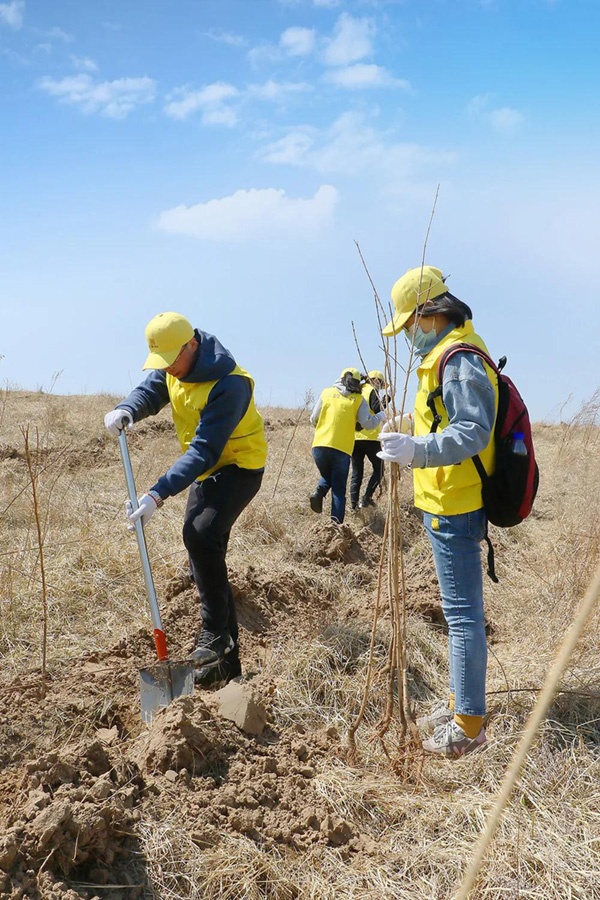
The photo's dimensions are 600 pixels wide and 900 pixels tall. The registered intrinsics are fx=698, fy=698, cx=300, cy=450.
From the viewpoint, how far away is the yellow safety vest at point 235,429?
3.54 meters

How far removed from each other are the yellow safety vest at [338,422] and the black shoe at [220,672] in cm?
325

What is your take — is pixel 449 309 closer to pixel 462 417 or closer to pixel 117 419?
pixel 462 417

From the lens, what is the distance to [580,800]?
261 centimetres

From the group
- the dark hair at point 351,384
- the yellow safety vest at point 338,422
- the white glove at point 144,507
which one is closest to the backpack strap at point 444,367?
the white glove at point 144,507

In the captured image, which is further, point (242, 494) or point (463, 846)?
point (242, 494)

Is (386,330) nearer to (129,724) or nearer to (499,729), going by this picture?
(499,729)

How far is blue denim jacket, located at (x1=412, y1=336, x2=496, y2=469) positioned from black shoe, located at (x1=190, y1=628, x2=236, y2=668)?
159 cm

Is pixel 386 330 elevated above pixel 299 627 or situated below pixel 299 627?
above

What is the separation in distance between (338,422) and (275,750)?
4.03 metres

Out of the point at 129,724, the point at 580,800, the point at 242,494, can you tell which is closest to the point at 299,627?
the point at 242,494

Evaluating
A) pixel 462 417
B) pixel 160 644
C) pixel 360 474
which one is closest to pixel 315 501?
pixel 360 474

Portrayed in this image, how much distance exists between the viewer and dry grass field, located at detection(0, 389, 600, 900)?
88.6 inches

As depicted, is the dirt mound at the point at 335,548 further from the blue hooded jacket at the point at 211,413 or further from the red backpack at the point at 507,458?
the red backpack at the point at 507,458

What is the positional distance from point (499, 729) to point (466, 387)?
60.2 inches
